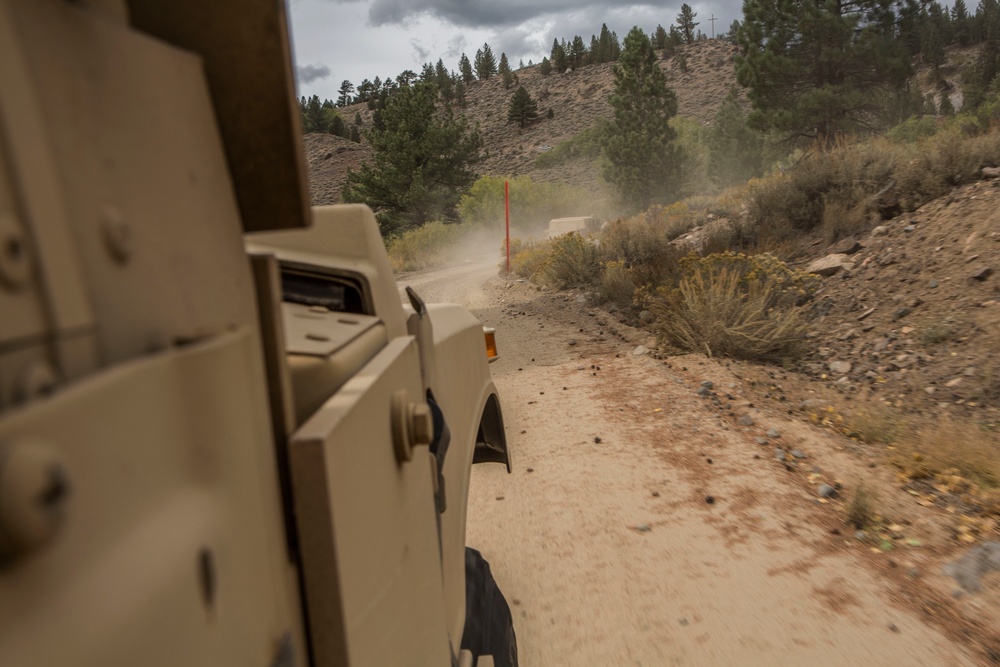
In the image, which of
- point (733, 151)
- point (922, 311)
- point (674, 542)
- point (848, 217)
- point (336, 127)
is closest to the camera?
point (674, 542)

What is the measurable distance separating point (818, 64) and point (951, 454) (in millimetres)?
25948

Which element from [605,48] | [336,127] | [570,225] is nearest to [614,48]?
[605,48]

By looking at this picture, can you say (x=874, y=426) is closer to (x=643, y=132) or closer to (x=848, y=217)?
(x=848, y=217)

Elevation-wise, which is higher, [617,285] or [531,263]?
[617,285]

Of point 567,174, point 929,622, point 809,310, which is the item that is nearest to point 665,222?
point 809,310

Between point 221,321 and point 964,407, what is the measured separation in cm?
691

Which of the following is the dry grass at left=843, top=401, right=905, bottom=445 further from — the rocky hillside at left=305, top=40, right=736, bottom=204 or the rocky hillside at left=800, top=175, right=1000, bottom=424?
the rocky hillside at left=305, top=40, right=736, bottom=204

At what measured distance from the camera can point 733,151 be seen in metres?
44.8

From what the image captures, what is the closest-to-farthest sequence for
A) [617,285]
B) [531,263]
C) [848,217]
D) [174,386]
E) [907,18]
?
[174,386]
[848,217]
[617,285]
[531,263]
[907,18]

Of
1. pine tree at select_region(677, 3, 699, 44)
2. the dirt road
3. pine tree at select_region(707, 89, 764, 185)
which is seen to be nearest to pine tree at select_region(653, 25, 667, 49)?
pine tree at select_region(677, 3, 699, 44)

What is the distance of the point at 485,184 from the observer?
36438 millimetres

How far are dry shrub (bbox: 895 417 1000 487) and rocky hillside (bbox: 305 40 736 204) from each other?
5785 centimetres

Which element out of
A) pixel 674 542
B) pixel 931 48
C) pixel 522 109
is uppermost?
pixel 931 48

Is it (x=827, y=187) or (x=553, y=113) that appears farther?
(x=553, y=113)
